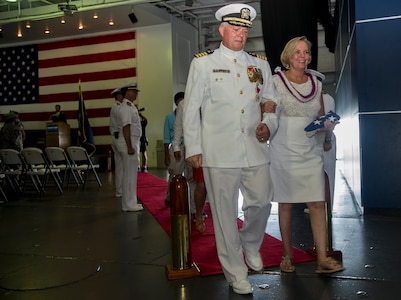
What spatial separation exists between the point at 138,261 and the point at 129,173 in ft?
7.89

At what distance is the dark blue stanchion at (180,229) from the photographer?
3041mm

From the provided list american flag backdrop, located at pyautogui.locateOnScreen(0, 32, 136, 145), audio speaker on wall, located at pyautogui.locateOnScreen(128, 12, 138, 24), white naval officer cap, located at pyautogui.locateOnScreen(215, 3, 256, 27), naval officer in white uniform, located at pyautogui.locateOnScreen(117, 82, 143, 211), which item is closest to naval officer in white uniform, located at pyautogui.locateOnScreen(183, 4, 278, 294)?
white naval officer cap, located at pyautogui.locateOnScreen(215, 3, 256, 27)

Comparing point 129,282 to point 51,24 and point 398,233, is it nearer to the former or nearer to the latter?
point 398,233

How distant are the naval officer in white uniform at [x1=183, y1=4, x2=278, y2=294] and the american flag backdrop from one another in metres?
12.5

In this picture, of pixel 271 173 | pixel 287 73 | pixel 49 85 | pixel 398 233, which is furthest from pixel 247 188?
pixel 49 85

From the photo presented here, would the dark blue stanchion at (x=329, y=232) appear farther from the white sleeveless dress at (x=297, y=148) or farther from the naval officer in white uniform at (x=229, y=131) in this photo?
the naval officer in white uniform at (x=229, y=131)

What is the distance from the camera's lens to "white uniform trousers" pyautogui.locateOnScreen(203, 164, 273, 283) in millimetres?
2654

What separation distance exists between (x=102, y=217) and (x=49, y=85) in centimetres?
1150

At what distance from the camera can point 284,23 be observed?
6629 millimetres

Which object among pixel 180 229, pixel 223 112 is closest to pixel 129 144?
pixel 180 229

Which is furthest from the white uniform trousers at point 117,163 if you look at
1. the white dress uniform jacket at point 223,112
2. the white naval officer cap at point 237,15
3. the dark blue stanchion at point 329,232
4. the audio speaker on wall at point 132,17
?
the audio speaker on wall at point 132,17

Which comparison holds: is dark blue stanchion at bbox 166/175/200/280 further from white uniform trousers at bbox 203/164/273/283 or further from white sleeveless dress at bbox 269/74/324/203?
white sleeveless dress at bbox 269/74/324/203

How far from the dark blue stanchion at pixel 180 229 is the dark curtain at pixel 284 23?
404cm

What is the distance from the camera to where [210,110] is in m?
2.70
